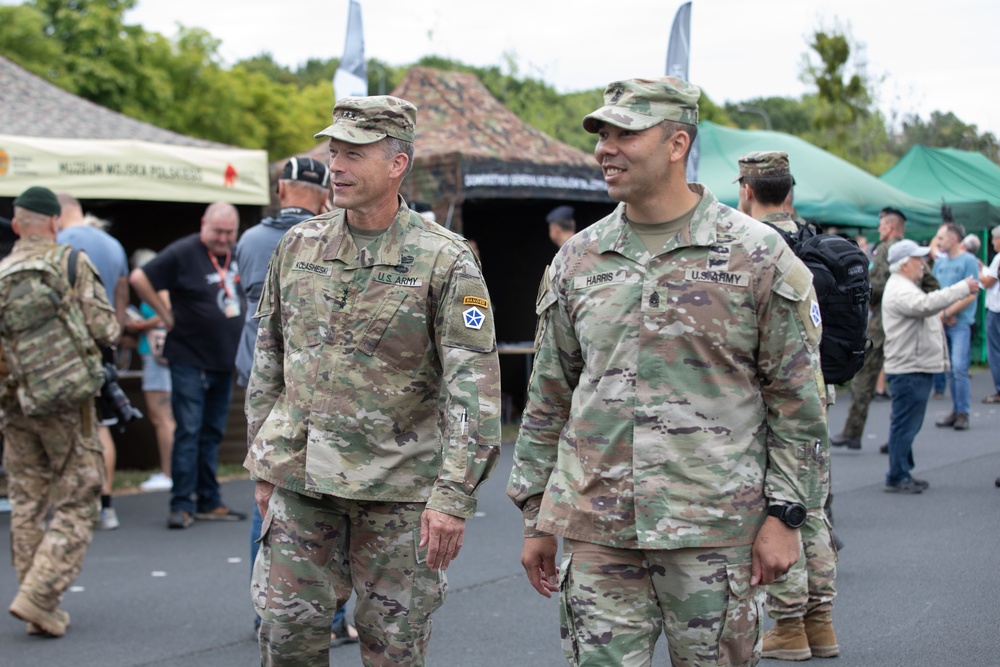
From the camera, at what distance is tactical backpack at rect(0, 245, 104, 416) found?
536 centimetres

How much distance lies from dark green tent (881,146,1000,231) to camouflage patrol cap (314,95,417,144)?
1753 centimetres

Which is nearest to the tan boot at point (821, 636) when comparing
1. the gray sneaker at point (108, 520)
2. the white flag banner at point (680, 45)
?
the gray sneaker at point (108, 520)

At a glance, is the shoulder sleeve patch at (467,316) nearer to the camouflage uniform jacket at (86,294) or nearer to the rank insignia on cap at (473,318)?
the rank insignia on cap at (473,318)

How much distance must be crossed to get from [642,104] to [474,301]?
829mm

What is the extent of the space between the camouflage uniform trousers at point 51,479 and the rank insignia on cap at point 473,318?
295cm

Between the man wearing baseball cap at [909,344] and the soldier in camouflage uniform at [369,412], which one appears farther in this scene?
the man wearing baseball cap at [909,344]

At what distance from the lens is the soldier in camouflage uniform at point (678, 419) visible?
283cm

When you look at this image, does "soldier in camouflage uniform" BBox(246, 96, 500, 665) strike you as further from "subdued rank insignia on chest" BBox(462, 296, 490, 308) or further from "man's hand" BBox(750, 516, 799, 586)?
"man's hand" BBox(750, 516, 799, 586)

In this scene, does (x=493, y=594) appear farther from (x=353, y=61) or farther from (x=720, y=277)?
(x=353, y=61)

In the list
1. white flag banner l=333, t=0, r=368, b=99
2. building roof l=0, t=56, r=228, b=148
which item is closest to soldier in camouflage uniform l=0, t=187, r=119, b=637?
building roof l=0, t=56, r=228, b=148

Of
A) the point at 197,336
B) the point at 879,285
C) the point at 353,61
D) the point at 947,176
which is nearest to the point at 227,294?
the point at 197,336

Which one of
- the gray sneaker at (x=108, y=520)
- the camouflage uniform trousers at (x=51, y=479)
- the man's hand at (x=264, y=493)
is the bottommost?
the gray sneaker at (x=108, y=520)

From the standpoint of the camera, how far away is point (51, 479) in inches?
217

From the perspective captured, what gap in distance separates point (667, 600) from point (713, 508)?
278mm
